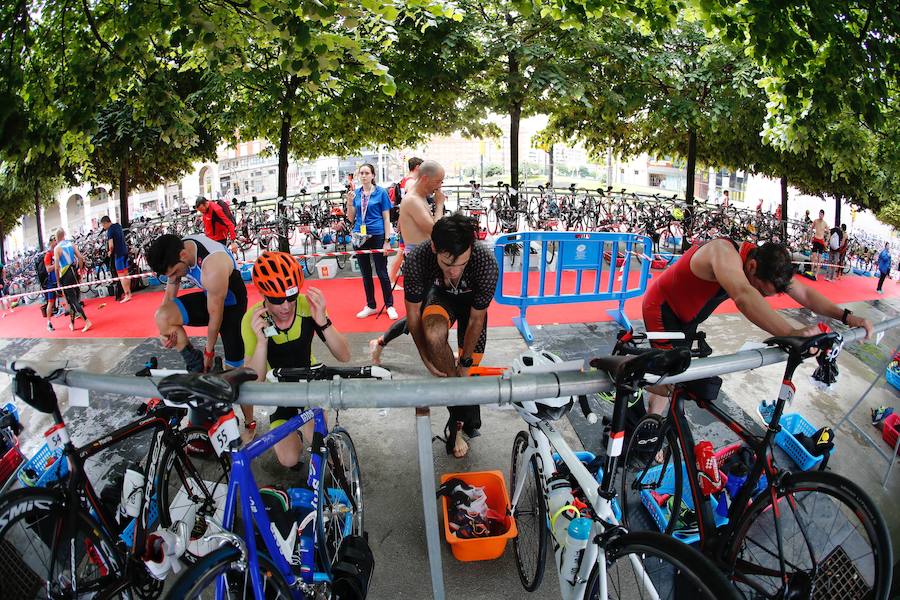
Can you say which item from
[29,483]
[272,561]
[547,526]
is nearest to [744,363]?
[547,526]

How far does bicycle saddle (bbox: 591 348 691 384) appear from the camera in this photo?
1734mm

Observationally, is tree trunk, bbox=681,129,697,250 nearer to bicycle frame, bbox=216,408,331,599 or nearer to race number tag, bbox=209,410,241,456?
bicycle frame, bbox=216,408,331,599

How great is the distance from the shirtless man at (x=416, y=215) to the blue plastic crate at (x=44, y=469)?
3.10 metres

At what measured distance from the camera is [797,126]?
623 cm

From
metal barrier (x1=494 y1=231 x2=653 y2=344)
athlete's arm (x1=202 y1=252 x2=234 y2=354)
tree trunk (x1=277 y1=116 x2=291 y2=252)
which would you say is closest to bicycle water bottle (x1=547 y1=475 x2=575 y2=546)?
athlete's arm (x1=202 y1=252 x2=234 y2=354)

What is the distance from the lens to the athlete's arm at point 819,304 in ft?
9.38

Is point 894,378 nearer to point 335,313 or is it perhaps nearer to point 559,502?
point 559,502

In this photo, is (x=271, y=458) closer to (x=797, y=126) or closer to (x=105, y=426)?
(x=105, y=426)

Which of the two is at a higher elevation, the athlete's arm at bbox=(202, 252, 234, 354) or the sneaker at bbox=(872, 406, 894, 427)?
the athlete's arm at bbox=(202, 252, 234, 354)

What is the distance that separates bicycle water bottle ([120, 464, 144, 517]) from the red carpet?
15.8ft

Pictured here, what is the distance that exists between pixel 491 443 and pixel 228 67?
5032 mm

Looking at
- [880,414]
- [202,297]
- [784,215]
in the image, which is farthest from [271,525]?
[784,215]

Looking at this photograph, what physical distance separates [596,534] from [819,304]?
8.11 feet

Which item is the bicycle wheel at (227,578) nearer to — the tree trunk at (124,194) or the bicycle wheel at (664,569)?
the bicycle wheel at (664,569)
